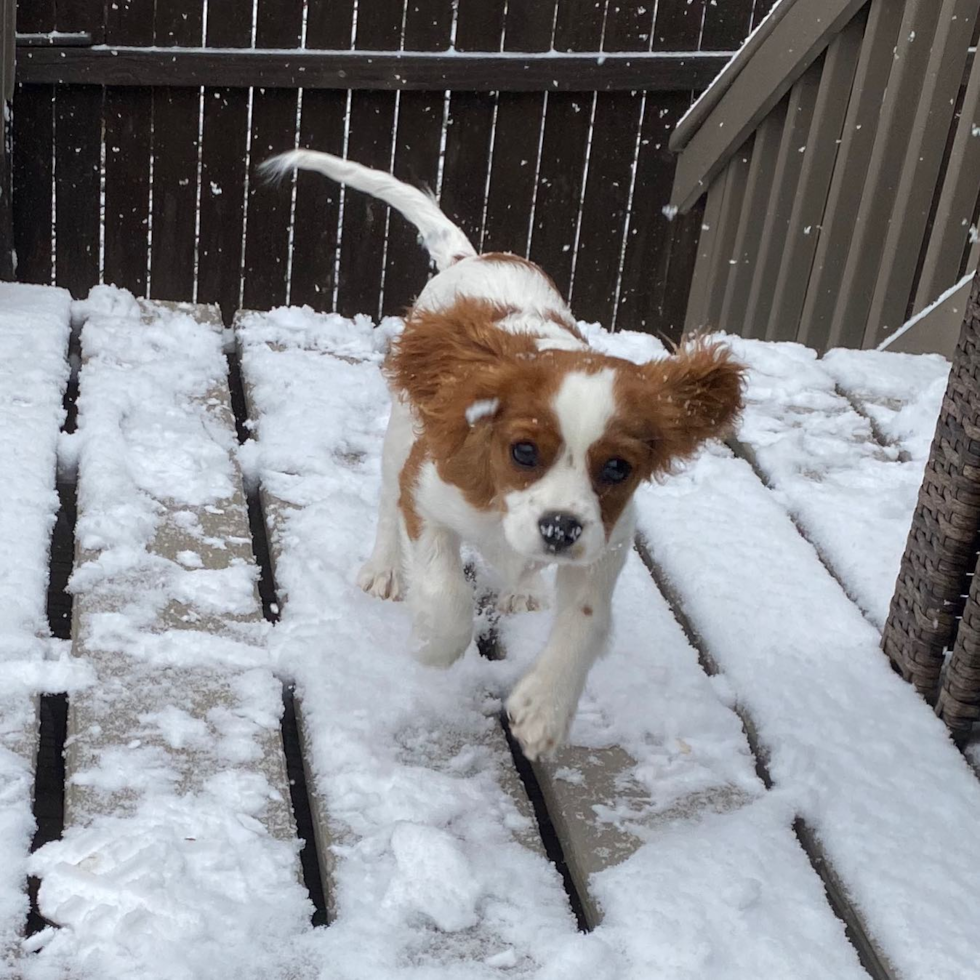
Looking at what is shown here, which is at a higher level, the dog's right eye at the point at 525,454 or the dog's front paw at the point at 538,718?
the dog's right eye at the point at 525,454

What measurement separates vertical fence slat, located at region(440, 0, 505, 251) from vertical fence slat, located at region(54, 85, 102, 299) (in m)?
1.24

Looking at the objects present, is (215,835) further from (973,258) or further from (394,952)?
(973,258)

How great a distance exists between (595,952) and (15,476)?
1.33 metres

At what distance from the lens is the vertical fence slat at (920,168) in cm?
346

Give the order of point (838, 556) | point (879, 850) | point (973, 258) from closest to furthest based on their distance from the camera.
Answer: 1. point (879, 850)
2. point (838, 556)
3. point (973, 258)

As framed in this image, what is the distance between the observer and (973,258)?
136 inches

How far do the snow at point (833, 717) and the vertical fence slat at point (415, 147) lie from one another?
2306 mm

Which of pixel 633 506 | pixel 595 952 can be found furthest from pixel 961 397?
pixel 595 952

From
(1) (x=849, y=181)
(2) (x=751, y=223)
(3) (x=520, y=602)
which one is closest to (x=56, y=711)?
(3) (x=520, y=602)

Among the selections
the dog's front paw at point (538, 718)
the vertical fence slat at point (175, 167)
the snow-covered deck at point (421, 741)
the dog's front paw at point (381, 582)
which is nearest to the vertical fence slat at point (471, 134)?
the vertical fence slat at point (175, 167)

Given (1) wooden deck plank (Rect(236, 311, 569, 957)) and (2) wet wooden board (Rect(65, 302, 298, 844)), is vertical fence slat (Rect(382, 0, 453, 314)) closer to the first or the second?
(1) wooden deck plank (Rect(236, 311, 569, 957))

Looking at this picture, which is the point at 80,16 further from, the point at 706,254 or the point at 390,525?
the point at 390,525

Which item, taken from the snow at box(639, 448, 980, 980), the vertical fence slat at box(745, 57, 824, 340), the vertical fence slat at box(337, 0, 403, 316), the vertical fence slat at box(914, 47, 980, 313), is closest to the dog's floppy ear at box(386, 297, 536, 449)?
the snow at box(639, 448, 980, 980)

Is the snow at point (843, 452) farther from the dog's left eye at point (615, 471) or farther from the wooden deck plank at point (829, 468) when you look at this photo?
the dog's left eye at point (615, 471)
